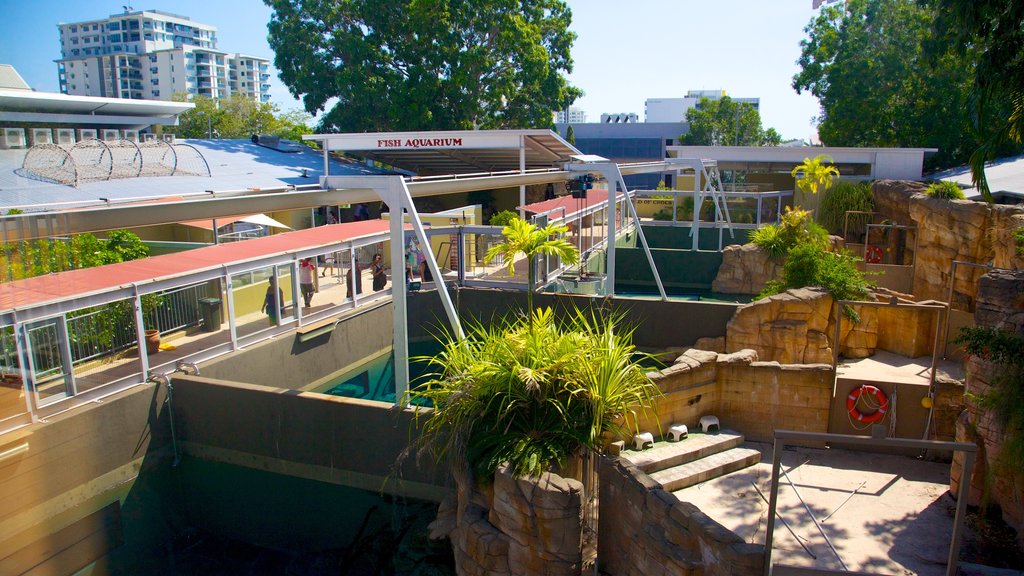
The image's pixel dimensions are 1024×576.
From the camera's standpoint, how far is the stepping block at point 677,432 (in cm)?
1010

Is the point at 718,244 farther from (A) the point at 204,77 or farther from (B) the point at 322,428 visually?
(A) the point at 204,77

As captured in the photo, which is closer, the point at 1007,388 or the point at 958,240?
the point at 1007,388

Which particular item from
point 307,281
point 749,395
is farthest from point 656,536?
point 307,281

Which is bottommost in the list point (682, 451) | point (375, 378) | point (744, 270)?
point (375, 378)

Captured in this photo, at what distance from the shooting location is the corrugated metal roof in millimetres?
14219

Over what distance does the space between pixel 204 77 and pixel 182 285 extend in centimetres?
9504

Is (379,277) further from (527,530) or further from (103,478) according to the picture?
(527,530)

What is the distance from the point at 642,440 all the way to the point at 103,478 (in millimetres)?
7516

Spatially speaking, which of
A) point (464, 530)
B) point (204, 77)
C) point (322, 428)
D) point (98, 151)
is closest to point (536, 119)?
point (98, 151)

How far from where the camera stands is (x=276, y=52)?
1305 inches

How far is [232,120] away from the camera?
46.7 m

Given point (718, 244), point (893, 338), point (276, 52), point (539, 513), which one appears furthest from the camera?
point (276, 52)

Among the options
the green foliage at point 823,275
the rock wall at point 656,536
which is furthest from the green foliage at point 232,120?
the rock wall at point 656,536

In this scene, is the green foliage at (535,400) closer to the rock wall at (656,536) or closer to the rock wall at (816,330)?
the rock wall at (656,536)
